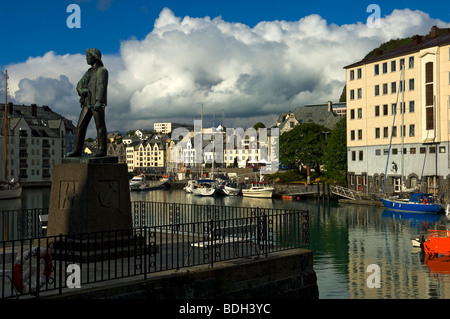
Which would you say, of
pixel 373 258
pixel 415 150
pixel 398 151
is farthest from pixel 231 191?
pixel 373 258

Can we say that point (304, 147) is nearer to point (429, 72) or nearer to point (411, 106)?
point (411, 106)

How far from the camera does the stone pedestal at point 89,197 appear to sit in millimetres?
14398

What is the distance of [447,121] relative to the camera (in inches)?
2537

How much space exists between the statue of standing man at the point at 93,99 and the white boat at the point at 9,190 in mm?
81412

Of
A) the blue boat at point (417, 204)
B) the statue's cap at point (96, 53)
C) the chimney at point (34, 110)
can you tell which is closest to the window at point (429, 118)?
the blue boat at point (417, 204)

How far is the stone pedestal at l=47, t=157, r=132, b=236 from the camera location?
14398 millimetres

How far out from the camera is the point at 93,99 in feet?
52.0

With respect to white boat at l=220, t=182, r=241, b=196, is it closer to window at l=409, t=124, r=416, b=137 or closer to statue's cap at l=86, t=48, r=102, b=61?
window at l=409, t=124, r=416, b=137

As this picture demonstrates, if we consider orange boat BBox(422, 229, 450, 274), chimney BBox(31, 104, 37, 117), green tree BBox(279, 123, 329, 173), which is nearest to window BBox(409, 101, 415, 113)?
green tree BBox(279, 123, 329, 173)

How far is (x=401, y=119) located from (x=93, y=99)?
62.0 metres

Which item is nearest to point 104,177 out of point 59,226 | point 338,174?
point 59,226

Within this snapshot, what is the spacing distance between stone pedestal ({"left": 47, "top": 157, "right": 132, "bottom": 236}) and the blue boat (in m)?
48.5
